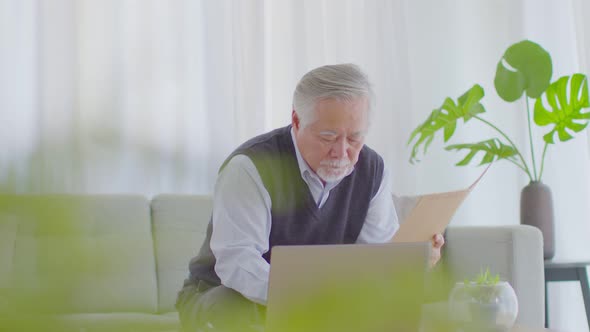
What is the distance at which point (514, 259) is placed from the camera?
8.42ft

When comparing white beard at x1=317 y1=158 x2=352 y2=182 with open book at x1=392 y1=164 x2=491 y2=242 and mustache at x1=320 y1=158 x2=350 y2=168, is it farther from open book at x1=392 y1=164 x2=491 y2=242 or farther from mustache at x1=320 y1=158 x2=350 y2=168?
open book at x1=392 y1=164 x2=491 y2=242

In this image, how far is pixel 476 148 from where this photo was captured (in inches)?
127

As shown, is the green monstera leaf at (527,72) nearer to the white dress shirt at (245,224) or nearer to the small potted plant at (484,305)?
the white dress shirt at (245,224)

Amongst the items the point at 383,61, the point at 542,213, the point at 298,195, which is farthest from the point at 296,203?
the point at 383,61

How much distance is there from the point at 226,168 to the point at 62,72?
1384mm

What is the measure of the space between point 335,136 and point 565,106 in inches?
68.0

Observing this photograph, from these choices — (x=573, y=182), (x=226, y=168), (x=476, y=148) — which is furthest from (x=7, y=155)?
(x=573, y=182)

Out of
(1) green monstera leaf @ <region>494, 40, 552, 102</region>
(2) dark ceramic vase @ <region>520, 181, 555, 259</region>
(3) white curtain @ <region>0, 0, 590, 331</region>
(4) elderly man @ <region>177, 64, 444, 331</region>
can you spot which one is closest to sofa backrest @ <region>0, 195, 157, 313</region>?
(4) elderly man @ <region>177, 64, 444, 331</region>

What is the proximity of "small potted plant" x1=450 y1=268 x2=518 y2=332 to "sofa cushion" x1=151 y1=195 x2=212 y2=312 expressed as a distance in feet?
4.31

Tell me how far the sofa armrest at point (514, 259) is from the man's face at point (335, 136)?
950mm

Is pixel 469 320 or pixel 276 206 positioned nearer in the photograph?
pixel 469 320

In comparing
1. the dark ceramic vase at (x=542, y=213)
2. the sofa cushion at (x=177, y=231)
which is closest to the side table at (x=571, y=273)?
the dark ceramic vase at (x=542, y=213)

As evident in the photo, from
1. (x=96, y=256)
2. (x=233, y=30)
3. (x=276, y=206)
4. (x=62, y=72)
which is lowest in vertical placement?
(x=276, y=206)

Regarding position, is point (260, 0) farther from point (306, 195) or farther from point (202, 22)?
point (306, 195)
